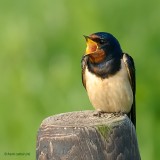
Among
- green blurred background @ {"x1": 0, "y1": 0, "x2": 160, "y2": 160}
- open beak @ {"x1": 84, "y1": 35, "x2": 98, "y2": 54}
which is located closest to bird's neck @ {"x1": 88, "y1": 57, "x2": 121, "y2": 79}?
open beak @ {"x1": 84, "y1": 35, "x2": 98, "y2": 54}

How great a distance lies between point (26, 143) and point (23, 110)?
28 centimetres

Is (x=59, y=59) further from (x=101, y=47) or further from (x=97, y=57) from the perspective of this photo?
(x=101, y=47)

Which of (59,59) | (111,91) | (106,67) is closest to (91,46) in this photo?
(106,67)

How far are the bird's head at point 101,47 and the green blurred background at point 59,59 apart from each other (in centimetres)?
127

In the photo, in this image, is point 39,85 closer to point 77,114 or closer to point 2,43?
point 2,43

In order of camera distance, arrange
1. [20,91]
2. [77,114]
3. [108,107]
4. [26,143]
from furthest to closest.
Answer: [20,91]
[26,143]
[108,107]
[77,114]

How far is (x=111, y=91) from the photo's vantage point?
4590 mm

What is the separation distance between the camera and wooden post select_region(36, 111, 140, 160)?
10.3 feet

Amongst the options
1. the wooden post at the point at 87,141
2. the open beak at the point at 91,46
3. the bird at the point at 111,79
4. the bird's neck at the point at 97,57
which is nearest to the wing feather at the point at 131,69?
the bird at the point at 111,79

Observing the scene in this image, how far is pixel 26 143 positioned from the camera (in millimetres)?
5824

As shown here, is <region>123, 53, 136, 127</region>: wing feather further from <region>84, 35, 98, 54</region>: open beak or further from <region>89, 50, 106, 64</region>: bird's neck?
<region>84, 35, 98, 54</region>: open beak

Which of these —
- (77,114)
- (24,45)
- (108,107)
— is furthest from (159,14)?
(77,114)

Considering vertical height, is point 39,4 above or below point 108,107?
above

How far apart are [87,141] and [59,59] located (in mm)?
3069
